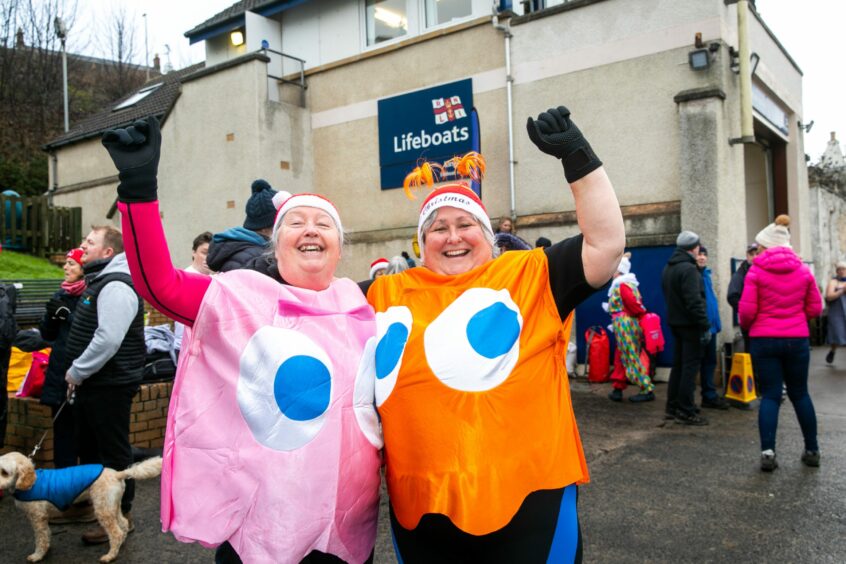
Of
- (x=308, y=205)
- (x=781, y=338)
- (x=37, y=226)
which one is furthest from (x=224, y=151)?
(x=308, y=205)

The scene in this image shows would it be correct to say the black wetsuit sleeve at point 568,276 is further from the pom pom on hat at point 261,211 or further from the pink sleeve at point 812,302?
the pink sleeve at point 812,302

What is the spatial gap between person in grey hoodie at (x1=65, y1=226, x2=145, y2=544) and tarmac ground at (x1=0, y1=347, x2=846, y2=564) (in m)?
0.41

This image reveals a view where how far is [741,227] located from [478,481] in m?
9.53

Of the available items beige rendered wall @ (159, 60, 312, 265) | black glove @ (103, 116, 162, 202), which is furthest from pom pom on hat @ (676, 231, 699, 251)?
beige rendered wall @ (159, 60, 312, 265)

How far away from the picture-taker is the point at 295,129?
13312 millimetres

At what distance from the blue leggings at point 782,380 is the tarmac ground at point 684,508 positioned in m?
0.30

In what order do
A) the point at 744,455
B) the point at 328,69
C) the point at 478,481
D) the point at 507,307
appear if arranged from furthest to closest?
the point at 328,69 < the point at 744,455 < the point at 507,307 < the point at 478,481

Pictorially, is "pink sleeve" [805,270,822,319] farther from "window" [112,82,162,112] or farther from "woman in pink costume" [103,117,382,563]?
"window" [112,82,162,112]

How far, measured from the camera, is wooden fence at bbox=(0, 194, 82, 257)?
14.1 metres

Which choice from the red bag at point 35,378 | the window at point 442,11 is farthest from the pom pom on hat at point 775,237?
the window at point 442,11

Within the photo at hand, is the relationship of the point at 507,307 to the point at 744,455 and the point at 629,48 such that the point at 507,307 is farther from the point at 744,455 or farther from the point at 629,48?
the point at 629,48

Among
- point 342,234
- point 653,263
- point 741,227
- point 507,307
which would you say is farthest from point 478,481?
point 741,227

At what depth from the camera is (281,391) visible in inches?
74.9

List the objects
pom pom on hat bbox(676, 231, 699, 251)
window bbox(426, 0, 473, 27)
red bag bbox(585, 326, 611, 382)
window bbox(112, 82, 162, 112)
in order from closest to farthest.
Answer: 1. pom pom on hat bbox(676, 231, 699, 251)
2. red bag bbox(585, 326, 611, 382)
3. window bbox(426, 0, 473, 27)
4. window bbox(112, 82, 162, 112)
